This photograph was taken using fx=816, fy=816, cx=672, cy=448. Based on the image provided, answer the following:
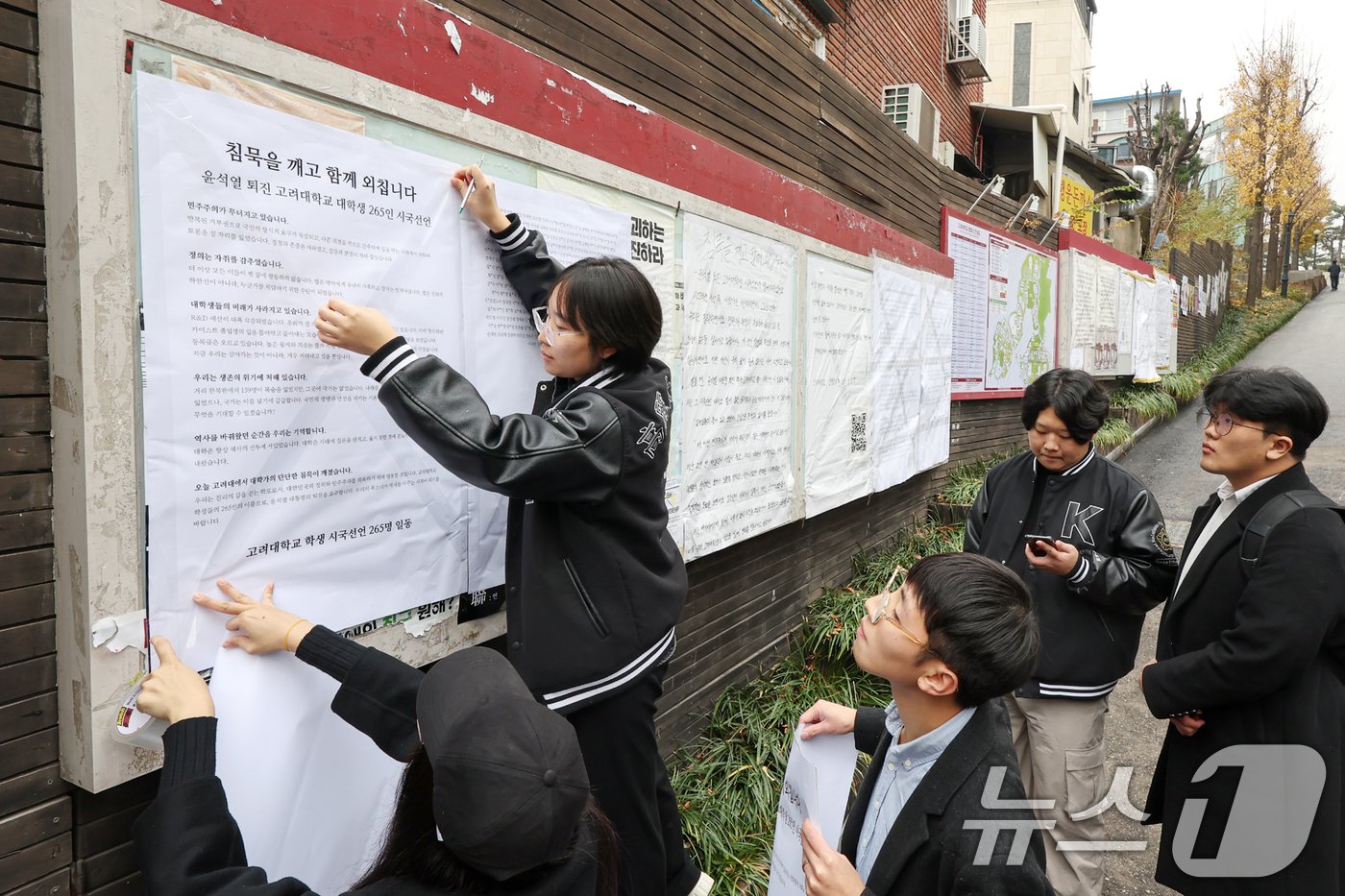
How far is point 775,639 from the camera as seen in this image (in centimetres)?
485

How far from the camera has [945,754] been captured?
160 centimetres

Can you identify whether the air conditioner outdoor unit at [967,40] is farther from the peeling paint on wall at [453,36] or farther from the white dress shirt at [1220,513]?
the peeling paint on wall at [453,36]

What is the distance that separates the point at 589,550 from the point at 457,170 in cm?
112

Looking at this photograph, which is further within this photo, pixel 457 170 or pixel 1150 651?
pixel 1150 651

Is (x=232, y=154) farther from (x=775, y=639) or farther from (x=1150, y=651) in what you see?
(x=1150, y=651)

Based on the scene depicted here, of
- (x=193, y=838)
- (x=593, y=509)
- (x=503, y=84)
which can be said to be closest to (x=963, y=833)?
(x=593, y=509)

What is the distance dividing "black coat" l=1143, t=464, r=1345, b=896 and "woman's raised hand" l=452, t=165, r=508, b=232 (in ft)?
7.65

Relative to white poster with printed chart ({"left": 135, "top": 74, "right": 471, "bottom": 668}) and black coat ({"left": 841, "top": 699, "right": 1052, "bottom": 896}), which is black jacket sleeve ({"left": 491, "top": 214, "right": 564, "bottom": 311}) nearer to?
white poster with printed chart ({"left": 135, "top": 74, "right": 471, "bottom": 668})

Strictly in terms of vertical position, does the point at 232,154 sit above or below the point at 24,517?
above

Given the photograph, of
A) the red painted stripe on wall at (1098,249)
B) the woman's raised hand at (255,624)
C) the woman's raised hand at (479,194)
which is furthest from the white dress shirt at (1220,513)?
the red painted stripe on wall at (1098,249)

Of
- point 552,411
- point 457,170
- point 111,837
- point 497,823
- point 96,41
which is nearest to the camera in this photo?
point 497,823

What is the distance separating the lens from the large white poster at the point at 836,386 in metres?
4.69

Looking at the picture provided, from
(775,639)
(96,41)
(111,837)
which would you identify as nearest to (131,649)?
(111,837)

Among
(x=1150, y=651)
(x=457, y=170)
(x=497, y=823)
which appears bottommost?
(x=1150, y=651)
